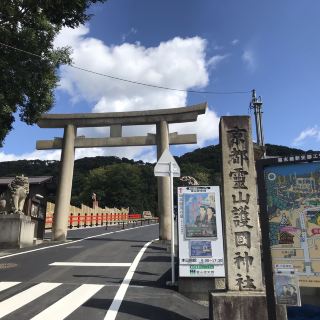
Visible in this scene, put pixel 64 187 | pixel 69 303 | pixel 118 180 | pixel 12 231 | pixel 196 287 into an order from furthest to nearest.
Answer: pixel 118 180, pixel 64 187, pixel 12 231, pixel 196 287, pixel 69 303

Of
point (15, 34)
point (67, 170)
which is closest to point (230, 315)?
point (15, 34)

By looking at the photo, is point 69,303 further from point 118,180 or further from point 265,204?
point 118,180

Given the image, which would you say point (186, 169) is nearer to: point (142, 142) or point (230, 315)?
point (142, 142)

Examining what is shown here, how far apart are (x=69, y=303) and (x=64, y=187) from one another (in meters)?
11.8

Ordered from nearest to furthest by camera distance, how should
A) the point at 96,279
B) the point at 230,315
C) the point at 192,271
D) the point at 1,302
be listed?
the point at 230,315 → the point at 1,302 → the point at 192,271 → the point at 96,279

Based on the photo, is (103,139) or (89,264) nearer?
(89,264)

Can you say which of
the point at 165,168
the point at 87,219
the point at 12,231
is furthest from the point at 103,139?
the point at 87,219

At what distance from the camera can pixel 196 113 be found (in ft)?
57.0

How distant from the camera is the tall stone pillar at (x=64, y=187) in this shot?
17422 millimetres

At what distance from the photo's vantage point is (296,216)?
14.0 ft

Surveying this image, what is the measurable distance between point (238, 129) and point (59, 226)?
13146 millimetres

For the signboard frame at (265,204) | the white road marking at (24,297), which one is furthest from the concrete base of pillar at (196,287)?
the signboard frame at (265,204)

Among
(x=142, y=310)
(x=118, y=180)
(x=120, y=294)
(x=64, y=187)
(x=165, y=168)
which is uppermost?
(x=118, y=180)

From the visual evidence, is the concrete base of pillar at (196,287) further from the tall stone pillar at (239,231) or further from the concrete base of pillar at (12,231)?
the concrete base of pillar at (12,231)
